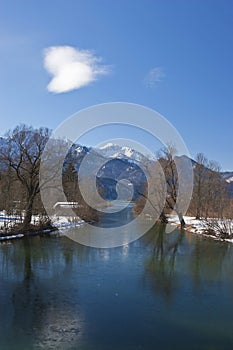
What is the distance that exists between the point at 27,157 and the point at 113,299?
16900mm

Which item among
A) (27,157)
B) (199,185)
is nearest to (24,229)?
(27,157)

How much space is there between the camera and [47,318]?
9164mm

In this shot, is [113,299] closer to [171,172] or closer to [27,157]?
[27,157]

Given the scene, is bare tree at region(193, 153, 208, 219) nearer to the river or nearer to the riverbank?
the riverbank

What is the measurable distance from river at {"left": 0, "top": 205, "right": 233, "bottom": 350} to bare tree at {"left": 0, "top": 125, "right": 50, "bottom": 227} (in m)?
8.16

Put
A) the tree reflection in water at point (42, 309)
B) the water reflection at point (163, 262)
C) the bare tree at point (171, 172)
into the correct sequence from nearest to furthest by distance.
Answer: the tree reflection in water at point (42, 309), the water reflection at point (163, 262), the bare tree at point (171, 172)

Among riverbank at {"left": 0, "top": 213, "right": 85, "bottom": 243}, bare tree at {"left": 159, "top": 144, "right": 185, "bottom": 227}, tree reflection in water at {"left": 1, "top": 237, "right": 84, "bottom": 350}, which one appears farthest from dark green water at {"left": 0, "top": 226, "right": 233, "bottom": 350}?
bare tree at {"left": 159, "top": 144, "right": 185, "bottom": 227}

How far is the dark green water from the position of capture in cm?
820

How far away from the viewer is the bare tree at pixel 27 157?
25.7m

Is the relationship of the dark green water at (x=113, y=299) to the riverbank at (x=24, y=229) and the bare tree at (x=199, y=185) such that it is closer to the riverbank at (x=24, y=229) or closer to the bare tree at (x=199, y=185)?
the riverbank at (x=24, y=229)

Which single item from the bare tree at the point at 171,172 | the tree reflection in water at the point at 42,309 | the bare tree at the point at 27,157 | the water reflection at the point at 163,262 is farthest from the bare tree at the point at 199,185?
the tree reflection in water at the point at 42,309

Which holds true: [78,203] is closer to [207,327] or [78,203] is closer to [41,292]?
[41,292]

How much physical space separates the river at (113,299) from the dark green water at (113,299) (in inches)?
0.9

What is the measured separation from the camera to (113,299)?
11070 mm
